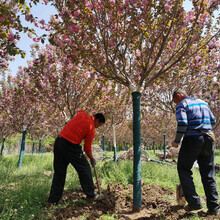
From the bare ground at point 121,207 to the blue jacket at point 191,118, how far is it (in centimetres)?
119

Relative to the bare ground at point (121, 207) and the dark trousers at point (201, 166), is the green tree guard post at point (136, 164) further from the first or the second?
the dark trousers at point (201, 166)

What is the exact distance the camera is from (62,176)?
130 inches

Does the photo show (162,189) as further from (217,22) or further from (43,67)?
(43,67)

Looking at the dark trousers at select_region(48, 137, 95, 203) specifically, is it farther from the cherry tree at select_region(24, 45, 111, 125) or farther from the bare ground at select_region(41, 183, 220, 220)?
the cherry tree at select_region(24, 45, 111, 125)

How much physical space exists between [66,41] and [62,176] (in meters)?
2.80

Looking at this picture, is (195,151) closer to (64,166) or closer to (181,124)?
(181,124)

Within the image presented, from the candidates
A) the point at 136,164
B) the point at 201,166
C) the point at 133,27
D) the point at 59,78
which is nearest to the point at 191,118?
the point at 201,166

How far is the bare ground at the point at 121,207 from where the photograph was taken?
9.03 feet

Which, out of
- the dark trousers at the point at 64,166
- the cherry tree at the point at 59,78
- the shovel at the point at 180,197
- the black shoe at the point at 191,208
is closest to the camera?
the black shoe at the point at 191,208

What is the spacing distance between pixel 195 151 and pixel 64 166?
2372 millimetres

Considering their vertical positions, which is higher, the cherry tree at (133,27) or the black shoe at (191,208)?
the cherry tree at (133,27)

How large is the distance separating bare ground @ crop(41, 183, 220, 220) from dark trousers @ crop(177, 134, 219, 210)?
0.76 feet

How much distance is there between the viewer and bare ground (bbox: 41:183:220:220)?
9.03ft

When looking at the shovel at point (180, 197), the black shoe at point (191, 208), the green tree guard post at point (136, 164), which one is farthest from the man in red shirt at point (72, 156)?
the black shoe at point (191, 208)
